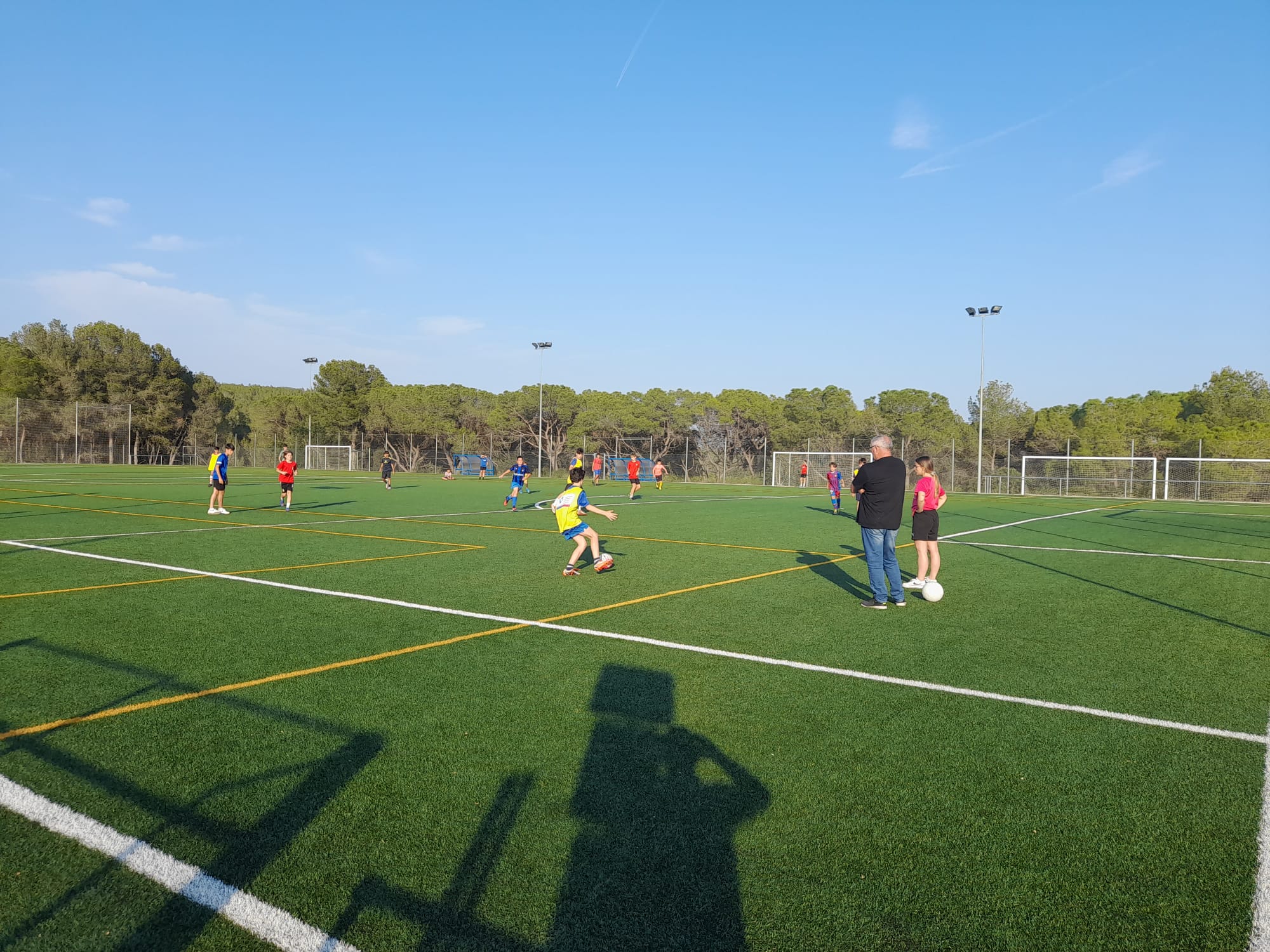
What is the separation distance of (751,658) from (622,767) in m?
2.73

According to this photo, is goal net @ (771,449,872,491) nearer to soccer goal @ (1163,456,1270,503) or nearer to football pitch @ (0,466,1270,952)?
soccer goal @ (1163,456,1270,503)

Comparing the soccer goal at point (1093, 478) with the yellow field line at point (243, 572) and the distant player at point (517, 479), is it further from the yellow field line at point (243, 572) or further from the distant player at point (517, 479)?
the yellow field line at point (243, 572)

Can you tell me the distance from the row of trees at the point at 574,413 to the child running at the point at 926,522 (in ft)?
154

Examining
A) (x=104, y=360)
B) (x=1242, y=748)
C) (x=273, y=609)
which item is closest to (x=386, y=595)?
(x=273, y=609)

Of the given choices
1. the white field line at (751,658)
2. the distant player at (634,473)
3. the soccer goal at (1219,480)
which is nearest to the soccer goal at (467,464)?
the distant player at (634,473)

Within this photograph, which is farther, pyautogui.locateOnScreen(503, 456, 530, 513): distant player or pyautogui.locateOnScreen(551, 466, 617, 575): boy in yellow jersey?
pyautogui.locateOnScreen(503, 456, 530, 513): distant player

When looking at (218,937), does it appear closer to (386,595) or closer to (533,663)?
(533,663)

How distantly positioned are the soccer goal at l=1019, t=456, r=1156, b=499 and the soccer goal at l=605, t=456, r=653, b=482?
26.1 m

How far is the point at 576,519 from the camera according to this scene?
11.6 meters

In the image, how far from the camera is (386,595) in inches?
388

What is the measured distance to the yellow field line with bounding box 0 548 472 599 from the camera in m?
9.53

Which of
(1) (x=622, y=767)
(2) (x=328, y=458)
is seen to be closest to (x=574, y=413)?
(2) (x=328, y=458)

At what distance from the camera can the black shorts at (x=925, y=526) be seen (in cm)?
1045

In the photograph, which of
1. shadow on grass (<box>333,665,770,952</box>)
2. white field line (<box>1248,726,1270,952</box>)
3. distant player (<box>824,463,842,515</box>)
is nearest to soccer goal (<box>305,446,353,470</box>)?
distant player (<box>824,463,842,515</box>)
